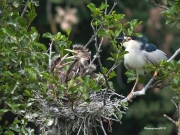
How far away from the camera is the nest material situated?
485 centimetres

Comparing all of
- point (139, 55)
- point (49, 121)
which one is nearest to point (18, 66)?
point (49, 121)

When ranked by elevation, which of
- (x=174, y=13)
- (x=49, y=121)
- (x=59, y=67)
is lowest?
(x=49, y=121)

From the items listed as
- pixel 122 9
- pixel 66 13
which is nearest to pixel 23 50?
pixel 66 13

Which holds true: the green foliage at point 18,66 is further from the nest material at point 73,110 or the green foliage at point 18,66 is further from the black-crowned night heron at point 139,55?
the black-crowned night heron at point 139,55

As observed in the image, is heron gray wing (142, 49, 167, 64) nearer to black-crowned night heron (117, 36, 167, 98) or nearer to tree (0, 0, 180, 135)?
black-crowned night heron (117, 36, 167, 98)

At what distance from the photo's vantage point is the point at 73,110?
4855 mm

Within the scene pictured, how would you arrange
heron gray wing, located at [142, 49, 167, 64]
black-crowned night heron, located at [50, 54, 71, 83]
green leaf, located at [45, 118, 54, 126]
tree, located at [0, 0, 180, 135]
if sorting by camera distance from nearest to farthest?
tree, located at [0, 0, 180, 135], green leaf, located at [45, 118, 54, 126], black-crowned night heron, located at [50, 54, 71, 83], heron gray wing, located at [142, 49, 167, 64]

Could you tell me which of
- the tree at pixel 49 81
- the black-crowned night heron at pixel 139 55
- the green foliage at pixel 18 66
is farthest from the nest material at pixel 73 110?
the black-crowned night heron at pixel 139 55

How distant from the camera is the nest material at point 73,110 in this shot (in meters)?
4.85

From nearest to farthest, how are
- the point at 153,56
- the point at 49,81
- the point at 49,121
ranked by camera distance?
the point at 49,81, the point at 49,121, the point at 153,56

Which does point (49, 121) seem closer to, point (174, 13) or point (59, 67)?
point (59, 67)

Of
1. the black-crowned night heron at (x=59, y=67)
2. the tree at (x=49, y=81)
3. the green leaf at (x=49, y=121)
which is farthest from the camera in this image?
the black-crowned night heron at (x=59, y=67)

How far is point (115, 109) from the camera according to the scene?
5.00 metres

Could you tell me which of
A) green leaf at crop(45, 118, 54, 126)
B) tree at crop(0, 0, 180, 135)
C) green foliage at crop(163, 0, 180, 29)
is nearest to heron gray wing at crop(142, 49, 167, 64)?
tree at crop(0, 0, 180, 135)
